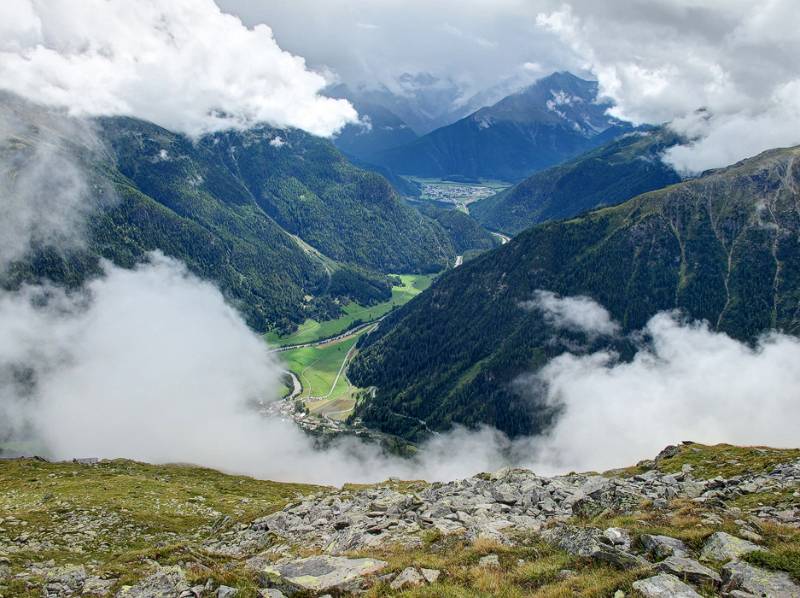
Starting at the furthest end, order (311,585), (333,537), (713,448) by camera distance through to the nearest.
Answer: (713,448), (333,537), (311,585)

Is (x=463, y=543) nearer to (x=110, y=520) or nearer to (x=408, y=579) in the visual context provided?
(x=408, y=579)

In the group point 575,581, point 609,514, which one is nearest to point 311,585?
point 575,581

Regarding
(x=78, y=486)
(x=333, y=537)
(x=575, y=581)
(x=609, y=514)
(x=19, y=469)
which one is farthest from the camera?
(x=19, y=469)

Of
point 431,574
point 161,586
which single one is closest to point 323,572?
point 431,574

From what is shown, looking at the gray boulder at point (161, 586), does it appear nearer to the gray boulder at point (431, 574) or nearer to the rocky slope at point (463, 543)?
the rocky slope at point (463, 543)

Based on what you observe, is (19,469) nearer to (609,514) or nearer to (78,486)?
(78,486)

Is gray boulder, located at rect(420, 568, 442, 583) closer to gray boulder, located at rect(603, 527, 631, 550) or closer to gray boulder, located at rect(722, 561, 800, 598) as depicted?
gray boulder, located at rect(603, 527, 631, 550)
